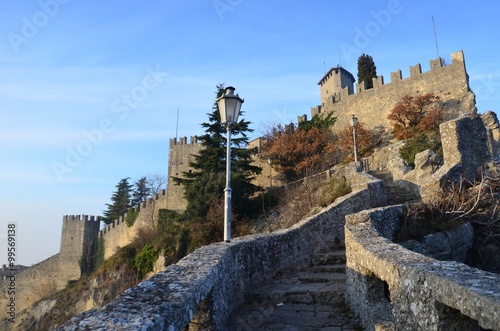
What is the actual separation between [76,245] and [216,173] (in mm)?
23876

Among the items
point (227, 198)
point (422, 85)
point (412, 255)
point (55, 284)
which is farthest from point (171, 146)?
point (412, 255)

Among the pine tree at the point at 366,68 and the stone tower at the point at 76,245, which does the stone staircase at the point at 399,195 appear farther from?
the stone tower at the point at 76,245

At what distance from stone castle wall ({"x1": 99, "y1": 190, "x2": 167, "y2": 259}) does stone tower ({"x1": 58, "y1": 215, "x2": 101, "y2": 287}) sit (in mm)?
3085

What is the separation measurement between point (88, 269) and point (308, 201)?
98.1ft

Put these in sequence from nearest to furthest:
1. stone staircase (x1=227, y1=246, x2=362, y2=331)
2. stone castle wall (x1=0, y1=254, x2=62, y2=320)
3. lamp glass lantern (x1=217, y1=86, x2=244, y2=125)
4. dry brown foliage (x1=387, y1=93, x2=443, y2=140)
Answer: stone staircase (x1=227, y1=246, x2=362, y2=331) → lamp glass lantern (x1=217, y1=86, x2=244, y2=125) → dry brown foliage (x1=387, y1=93, x2=443, y2=140) → stone castle wall (x1=0, y1=254, x2=62, y2=320)

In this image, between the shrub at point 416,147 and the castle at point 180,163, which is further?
the castle at point 180,163

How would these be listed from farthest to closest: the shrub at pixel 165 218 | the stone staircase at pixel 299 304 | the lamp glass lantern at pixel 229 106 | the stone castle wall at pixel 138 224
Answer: the stone castle wall at pixel 138 224
the shrub at pixel 165 218
the lamp glass lantern at pixel 229 106
the stone staircase at pixel 299 304

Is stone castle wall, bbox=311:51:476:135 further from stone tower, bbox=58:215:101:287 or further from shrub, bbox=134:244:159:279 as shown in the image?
stone tower, bbox=58:215:101:287

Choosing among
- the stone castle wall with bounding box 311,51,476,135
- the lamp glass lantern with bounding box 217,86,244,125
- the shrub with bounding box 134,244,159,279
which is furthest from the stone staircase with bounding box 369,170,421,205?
the stone castle wall with bounding box 311,51,476,135

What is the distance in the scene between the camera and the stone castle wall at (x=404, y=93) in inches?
1152

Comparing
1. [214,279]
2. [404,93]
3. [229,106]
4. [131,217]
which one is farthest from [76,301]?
[404,93]

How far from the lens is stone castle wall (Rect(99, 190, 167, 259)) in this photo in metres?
33.2

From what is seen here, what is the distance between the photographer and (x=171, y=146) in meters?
40.0

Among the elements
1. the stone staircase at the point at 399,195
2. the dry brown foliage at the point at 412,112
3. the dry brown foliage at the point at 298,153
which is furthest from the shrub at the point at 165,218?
the dry brown foliage at the point at 412,112
